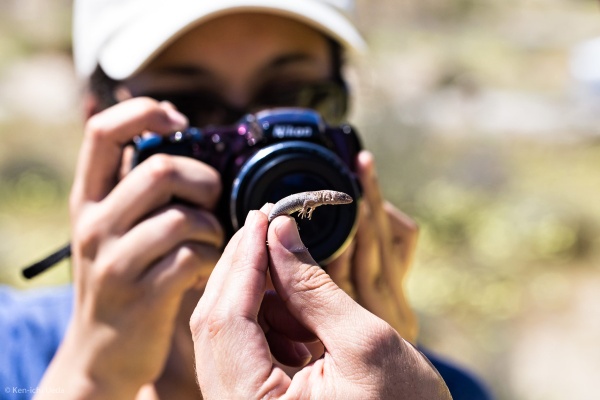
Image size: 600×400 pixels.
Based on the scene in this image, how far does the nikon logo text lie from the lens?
124cm

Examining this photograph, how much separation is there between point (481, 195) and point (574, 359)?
1.74 metres

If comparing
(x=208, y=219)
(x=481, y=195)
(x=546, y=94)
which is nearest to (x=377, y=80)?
(x=546, y=94)

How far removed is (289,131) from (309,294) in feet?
1.90

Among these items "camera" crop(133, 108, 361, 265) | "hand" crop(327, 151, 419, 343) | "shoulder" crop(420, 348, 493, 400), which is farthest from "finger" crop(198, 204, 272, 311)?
"shoulder" crop(420, 348, 493, 400)

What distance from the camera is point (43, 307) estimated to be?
1573mm

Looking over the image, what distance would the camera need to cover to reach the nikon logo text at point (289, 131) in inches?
48.7

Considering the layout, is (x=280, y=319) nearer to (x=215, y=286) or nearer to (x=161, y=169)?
(x=215, y=286)

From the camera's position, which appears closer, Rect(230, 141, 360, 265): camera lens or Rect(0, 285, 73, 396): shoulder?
Rect(230, 141, 360, 265): camera lens

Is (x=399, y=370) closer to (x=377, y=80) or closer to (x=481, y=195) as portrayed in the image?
(x=481, y=195)

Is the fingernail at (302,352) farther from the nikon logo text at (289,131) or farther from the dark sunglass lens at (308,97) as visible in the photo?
the dark sunglass lens at (308,97)

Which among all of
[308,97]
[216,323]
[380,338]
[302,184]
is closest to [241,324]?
[216,323]

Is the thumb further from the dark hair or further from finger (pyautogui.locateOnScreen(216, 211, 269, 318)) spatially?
the dark hair

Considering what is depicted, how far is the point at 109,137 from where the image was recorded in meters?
1.30

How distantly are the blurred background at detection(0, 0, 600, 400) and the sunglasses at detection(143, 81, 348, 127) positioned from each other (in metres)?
0.48
